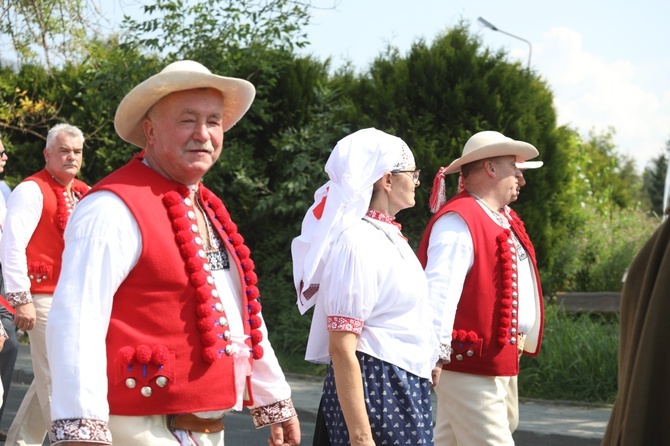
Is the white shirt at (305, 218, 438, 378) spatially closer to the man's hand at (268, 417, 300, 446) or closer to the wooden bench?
the man's hand at (268, 417, 300, 446)

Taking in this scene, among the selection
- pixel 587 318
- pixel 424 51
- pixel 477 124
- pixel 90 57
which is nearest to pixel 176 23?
pixel 90 57

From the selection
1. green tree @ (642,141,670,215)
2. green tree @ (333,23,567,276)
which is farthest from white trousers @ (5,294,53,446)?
green tree @ (642,141,670,215)

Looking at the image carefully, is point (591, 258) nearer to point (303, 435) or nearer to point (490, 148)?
point (303, 435)

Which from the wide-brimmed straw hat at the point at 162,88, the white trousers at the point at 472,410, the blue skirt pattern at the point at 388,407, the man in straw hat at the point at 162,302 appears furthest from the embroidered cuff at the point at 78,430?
the white trousers at the point at 472,410

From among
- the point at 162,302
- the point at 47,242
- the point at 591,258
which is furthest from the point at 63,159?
the point at 591,258

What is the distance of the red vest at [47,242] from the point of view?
708 centimetres

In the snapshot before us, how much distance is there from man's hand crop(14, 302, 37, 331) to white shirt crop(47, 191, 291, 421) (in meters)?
3.67

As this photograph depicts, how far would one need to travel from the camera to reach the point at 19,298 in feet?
22.0

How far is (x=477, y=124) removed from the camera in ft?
35.2

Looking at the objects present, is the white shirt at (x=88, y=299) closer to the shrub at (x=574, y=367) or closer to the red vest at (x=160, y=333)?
the red vest at (x=160, y=333)

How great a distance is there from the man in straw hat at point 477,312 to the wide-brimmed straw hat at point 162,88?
79.2 inches

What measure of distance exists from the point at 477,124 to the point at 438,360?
5.94m

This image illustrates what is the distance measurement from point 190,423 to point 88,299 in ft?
1.80

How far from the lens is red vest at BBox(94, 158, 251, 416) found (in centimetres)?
319
